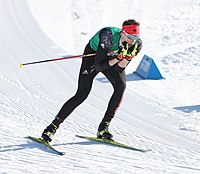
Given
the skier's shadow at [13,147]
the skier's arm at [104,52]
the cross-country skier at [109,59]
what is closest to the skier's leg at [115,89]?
the cross-country skier at [109,59]

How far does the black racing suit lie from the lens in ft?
15.5

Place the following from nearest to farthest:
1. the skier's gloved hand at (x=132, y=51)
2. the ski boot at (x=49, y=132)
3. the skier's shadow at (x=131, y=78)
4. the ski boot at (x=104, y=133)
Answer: the skier's gloved hand at (x=132, y=51)
the ski boot at (x=49, y=132)
the ski boot at (x=104, y=133)
the skier's shadow at (x=131, y=78)

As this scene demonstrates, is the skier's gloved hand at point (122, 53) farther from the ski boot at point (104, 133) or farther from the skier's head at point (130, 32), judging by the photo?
the ski boot at point (104, 133)

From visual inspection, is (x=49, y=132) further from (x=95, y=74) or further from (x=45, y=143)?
(x=95, y=74)

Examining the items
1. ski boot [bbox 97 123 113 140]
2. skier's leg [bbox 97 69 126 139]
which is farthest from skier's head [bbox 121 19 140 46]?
ski boot [bbox 97 123 113 140]

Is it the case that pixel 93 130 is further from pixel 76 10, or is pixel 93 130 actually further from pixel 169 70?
pixel 76 10

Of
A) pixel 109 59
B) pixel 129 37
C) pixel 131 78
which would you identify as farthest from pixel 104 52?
pixel 131 78

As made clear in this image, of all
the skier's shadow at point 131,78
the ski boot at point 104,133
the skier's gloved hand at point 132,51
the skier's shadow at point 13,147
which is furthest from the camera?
the skier's shadow at point 131,78

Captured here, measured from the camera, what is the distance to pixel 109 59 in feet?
15.8

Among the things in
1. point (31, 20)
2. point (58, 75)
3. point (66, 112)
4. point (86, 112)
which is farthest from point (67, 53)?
point (66, 112)

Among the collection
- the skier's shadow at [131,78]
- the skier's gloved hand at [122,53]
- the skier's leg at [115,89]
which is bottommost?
the skier's shadow at [131,78]

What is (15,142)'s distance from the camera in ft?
16.2

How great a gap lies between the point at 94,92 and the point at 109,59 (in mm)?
2848

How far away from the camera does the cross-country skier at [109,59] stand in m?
4.71
